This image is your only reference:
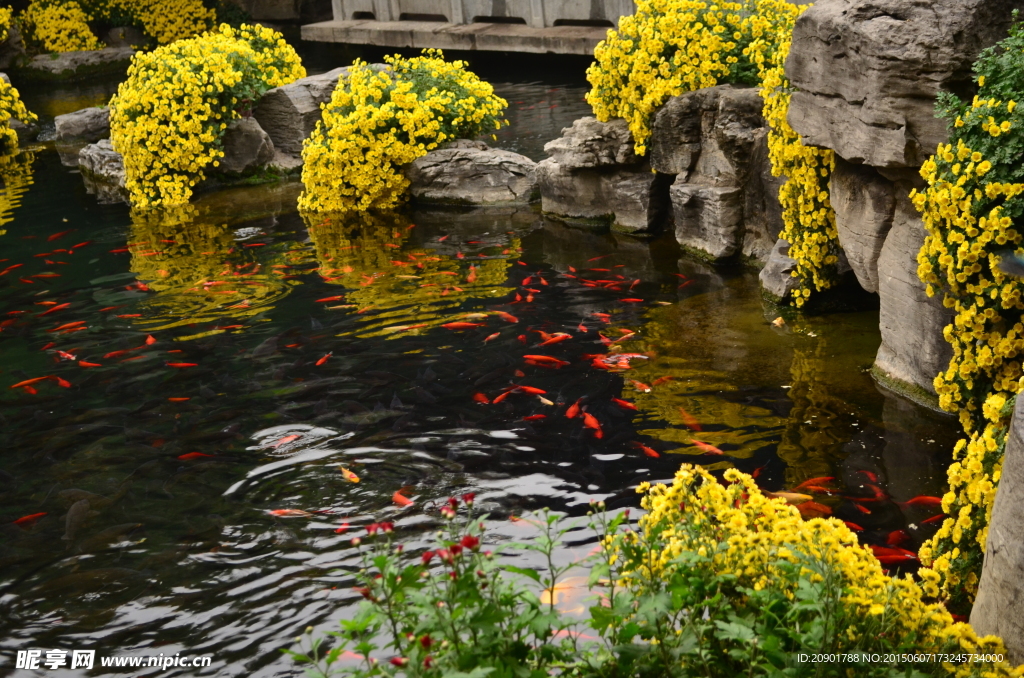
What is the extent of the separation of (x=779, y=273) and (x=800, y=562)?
4188mm

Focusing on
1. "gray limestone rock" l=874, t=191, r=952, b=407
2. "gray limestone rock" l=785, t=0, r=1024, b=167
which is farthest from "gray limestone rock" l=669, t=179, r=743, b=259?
"gray limestone rock" l=874, t=191, r=952, b=407

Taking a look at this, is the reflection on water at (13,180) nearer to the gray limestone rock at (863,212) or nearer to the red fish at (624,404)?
the red fish at (624,404)

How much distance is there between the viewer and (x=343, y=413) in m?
5.77

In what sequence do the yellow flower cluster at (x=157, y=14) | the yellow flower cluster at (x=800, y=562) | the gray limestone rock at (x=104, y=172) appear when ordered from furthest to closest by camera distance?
the yellow flower cluster at (x=157, y=14) < the gray limestone rock at (x=104, y=172) < the yellow flower cluster at (x=800, y=562)

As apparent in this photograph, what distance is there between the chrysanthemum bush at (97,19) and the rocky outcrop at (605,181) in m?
17.7

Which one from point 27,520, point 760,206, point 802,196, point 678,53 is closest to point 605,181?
point 678,53

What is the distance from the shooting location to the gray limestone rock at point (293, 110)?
1236cm

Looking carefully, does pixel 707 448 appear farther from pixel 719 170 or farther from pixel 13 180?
pixel 13 180

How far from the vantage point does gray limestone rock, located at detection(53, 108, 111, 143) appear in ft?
47.8

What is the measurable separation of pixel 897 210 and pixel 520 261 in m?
3.71

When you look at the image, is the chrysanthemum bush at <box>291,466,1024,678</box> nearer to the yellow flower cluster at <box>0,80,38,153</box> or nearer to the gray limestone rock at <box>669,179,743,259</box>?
the gray limestone rock at <box>669,179,743,259</box>

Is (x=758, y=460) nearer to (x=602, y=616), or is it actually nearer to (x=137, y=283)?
(x=602, y=616)

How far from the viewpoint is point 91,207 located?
11602 mm

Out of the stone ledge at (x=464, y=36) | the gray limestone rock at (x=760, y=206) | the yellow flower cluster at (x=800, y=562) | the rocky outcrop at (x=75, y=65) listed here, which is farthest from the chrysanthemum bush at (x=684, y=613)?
the rocky outcrop at (x=75, y=65)
